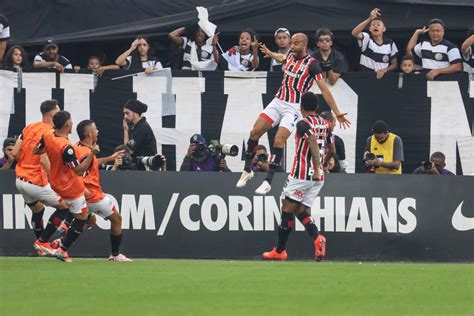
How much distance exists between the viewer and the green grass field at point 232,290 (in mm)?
10164

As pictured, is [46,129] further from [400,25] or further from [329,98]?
[400,25]

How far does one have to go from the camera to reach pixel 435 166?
61.4 feet

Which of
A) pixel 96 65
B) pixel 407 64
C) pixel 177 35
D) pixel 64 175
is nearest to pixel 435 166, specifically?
pixel 407 64

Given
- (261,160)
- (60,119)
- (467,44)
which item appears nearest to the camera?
(60,119)

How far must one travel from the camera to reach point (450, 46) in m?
19.1

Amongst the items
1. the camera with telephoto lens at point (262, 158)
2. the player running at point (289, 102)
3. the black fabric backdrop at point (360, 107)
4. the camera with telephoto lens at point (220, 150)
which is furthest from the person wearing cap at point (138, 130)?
the player running at point (289, 102)

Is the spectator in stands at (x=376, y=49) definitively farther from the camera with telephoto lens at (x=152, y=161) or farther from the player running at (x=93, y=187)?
the player running at (x=93, y=187)

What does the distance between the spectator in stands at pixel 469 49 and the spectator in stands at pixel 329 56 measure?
6.79ft

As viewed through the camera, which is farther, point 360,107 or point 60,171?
point 360,107

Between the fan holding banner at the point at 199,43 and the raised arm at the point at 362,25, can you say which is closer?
the raised arm at the point at 362,25

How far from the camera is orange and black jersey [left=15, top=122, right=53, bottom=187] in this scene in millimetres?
Result: 16109

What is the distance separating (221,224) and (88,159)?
4364 mm

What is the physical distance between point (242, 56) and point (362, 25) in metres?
2.20

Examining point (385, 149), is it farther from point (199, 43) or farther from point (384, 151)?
point (199, 43)
